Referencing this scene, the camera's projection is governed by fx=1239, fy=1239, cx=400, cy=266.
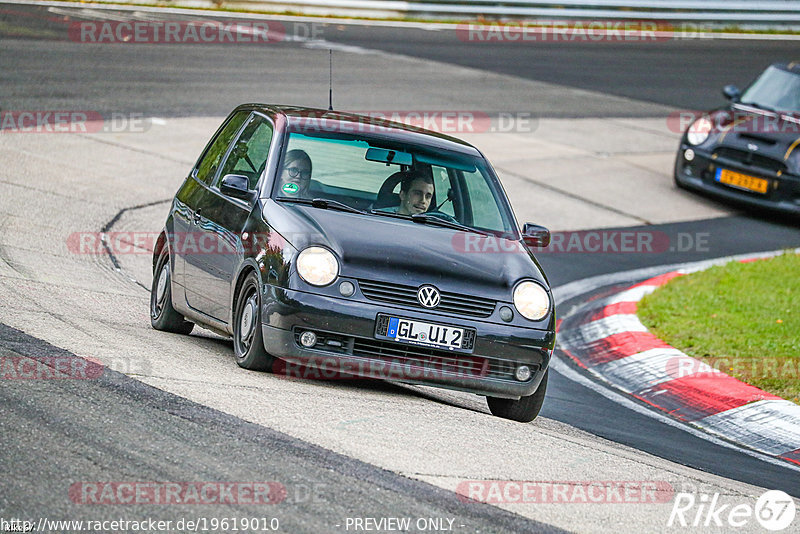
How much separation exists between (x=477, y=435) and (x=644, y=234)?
8.45 meters

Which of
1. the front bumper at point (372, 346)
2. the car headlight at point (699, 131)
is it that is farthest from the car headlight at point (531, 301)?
the car headlight at point (699, 131)

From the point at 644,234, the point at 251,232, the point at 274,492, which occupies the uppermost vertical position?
the point at 251,232

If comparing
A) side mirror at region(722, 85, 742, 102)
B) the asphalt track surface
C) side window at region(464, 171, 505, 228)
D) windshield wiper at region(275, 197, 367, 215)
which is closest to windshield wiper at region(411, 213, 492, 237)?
side window at region(464, 171, 505, 228)

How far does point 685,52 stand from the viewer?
29.5 m

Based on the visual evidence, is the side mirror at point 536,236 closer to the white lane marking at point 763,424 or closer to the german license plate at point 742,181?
the white lane marking at point 763,424

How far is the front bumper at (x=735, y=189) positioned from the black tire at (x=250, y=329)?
939 cm

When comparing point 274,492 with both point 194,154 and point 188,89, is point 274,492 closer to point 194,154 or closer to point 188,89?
point 194,154

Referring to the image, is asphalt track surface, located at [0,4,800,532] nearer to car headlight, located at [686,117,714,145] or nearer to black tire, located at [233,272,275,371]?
black tire, located at [233,272,275,371]

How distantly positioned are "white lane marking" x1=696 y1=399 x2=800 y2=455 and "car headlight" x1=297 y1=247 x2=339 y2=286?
2.81 m

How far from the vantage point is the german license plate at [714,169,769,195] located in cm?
1459

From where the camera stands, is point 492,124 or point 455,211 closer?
point 455,211

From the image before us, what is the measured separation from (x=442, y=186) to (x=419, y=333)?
1.33 m

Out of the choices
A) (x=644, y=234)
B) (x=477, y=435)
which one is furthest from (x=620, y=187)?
(x=477, y=435)

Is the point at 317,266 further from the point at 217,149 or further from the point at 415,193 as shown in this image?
the point at 217,149
